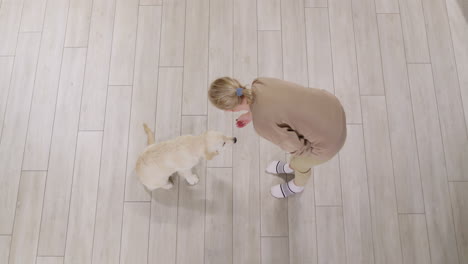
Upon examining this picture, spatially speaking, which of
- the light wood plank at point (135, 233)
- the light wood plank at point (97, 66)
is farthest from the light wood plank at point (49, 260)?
the light wood plank at point (97, 66)

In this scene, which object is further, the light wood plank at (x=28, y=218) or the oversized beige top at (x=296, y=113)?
the light wood plank at (x=28, y=218)

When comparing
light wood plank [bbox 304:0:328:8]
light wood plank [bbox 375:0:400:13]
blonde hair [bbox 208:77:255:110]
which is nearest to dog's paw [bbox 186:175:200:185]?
blonde hair [bbox 208:77:255:110]

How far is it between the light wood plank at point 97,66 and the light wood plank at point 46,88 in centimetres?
22

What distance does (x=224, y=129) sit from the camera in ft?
7.25

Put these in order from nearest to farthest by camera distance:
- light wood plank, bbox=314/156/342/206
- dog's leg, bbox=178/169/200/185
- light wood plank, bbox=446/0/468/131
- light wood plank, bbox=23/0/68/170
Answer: dog's leg, bbox=178/169/200/185 → light wood plank, bbox=314/156/342/206 → light wood plank, bbox=23/0/68/170 → light wood plank, bbox=446/0/468/131

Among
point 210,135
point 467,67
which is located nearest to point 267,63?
point 210,135

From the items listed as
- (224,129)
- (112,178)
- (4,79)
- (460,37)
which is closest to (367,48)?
(460,37)

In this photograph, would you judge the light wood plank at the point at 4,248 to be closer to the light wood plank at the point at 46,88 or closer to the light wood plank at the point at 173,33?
the light wood plank at the point at 46,88

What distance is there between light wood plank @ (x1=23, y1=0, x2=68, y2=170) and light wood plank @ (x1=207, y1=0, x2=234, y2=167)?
1.14 m

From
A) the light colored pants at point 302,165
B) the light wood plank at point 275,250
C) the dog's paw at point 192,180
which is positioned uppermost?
the light colored pants at point 302,165

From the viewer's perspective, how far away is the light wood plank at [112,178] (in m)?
2.01

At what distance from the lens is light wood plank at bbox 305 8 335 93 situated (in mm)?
2320

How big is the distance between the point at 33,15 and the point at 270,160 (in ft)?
7.05

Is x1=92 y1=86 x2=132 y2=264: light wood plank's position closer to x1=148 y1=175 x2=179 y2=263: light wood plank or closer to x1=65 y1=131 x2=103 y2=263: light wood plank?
x1=65 y1=131 x2=103 y2=263: light wood plank
